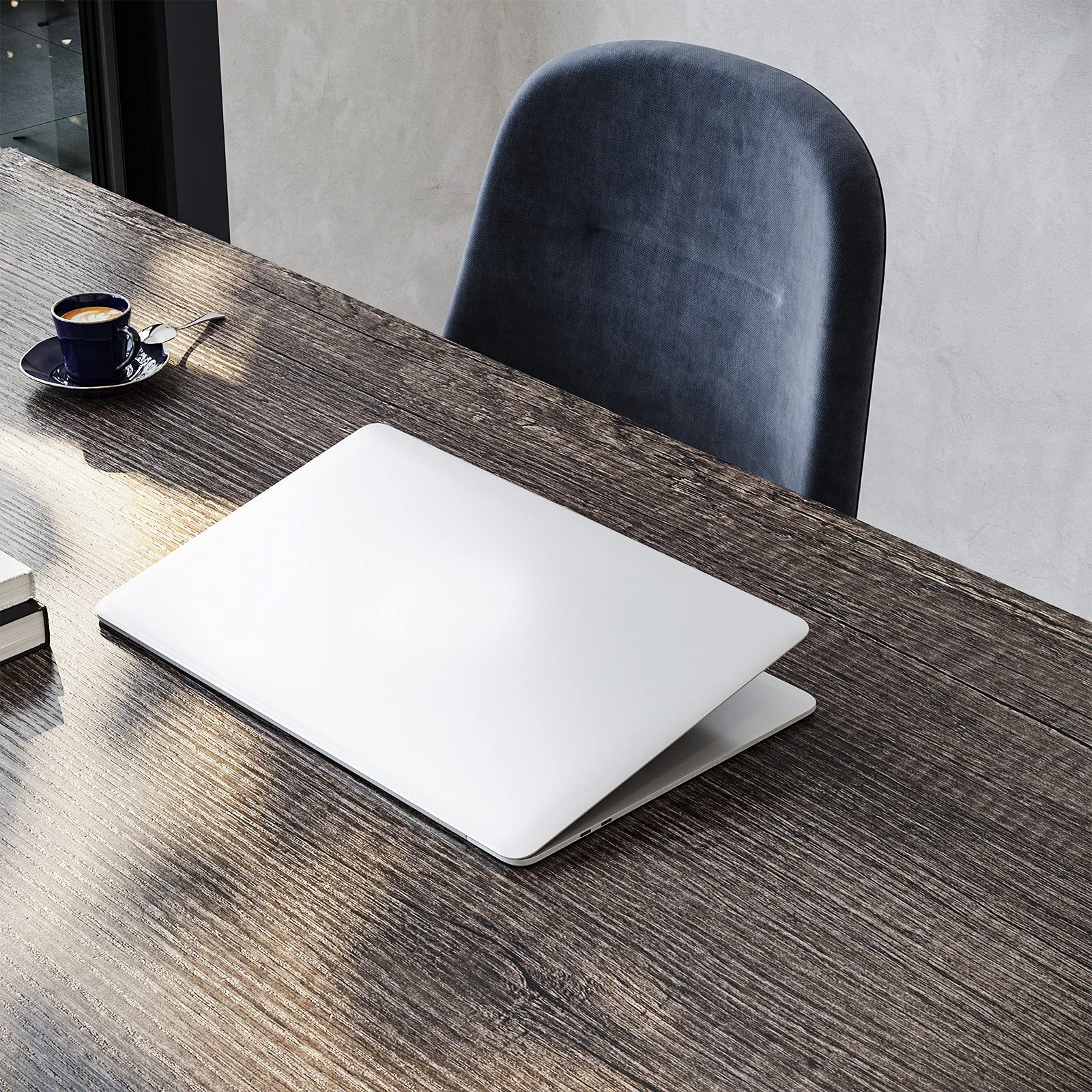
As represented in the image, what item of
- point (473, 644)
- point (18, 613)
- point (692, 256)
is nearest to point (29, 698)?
point (18, 613)

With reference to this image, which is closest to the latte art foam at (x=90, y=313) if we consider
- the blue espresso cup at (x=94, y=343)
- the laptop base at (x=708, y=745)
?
the blue espresso cup at (x=94, y=343)

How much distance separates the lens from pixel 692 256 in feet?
4.23

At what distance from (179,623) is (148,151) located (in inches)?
66.6

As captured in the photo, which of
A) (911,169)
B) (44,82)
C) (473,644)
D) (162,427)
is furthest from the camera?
(44,82)

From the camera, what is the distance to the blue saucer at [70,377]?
1.08 meters

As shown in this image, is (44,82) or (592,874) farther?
(44,82)

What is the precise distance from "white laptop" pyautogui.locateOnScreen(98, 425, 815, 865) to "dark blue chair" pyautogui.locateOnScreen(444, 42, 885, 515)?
13.7 inches

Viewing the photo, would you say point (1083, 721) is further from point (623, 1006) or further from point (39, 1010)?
point (39, 1010)

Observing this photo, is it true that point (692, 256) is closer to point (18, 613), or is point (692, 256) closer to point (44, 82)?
point (18, 613)

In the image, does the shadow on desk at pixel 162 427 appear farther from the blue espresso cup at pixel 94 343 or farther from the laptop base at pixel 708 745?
the laptop base at pixel 708 745

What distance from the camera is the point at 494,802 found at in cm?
72

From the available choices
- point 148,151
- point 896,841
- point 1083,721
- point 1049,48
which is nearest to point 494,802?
point 896,841

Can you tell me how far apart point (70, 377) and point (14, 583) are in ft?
1.05

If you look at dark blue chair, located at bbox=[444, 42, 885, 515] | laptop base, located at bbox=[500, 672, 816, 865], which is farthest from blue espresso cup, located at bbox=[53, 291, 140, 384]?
laptop base, located at bbox=[500, 672, 816, 865]
